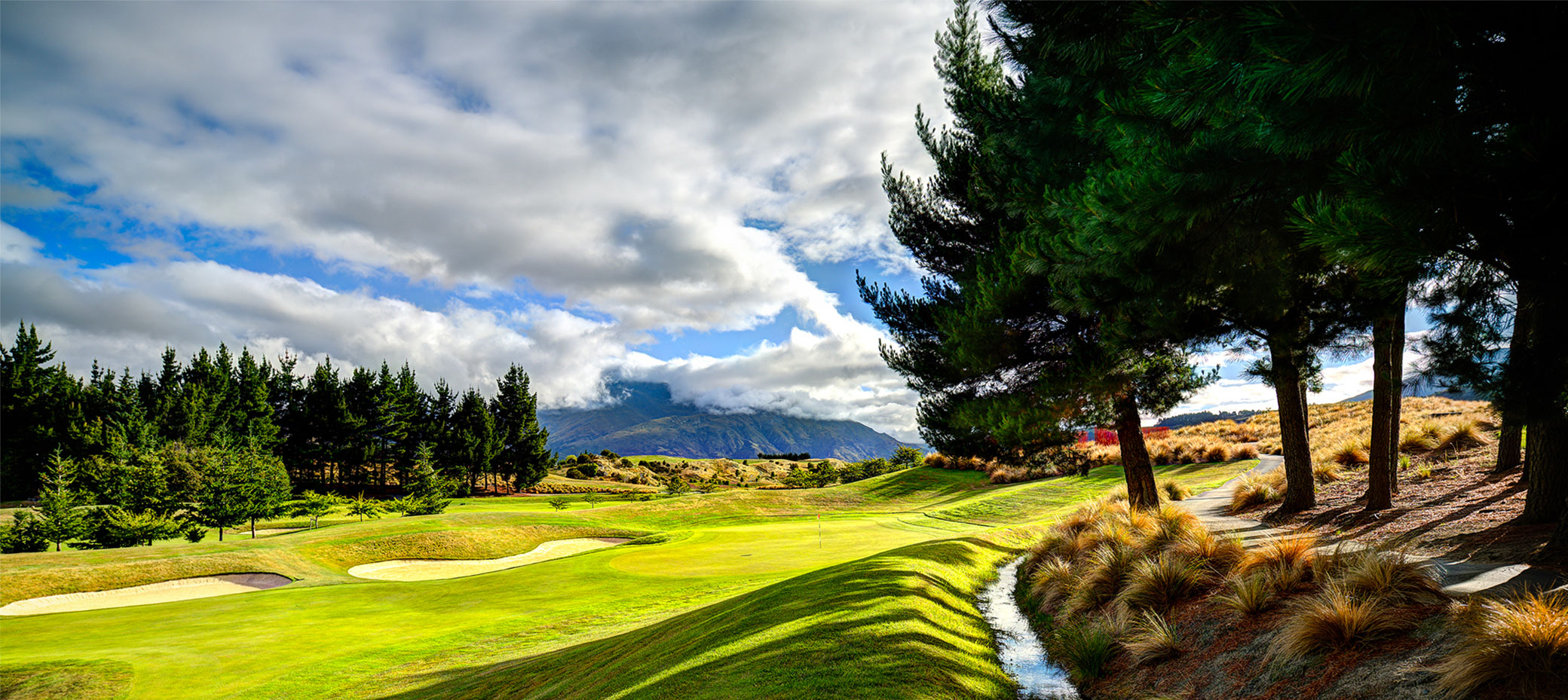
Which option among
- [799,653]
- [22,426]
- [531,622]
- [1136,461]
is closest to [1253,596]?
[799,653]

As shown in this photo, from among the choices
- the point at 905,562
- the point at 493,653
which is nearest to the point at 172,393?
the point at 493,653

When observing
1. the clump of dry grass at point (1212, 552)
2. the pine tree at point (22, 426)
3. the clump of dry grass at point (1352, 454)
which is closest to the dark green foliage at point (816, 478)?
the clump of dry grass at point (1352, 454)

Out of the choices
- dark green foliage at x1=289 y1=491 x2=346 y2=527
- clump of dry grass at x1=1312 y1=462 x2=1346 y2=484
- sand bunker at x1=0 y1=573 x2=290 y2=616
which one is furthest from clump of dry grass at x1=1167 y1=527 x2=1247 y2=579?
dark green foliage at x1=289 y1=491 x2=346 y2=527

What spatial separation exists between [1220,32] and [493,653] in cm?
1233

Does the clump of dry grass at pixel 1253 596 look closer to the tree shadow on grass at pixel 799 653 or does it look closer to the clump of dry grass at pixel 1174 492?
the tree shadow on grass at pixel 799 653

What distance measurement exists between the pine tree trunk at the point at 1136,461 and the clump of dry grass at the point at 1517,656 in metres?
11.5

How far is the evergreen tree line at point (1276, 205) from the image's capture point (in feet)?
11.9

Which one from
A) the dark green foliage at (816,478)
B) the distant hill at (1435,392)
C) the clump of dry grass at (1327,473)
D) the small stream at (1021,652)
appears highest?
the distant hill at (1435,392)

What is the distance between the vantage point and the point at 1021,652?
7.47m

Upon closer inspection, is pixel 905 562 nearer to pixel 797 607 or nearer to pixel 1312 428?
pixel 797 607

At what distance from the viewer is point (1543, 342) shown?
14.9 feet

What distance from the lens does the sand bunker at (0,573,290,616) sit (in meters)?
14.4

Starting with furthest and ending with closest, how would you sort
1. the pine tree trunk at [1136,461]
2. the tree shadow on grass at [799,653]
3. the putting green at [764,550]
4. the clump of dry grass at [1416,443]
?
1. the clump of dry grass at [1416,443]
2. the putting green at [764,550]
3. the pine tree trunk at [1136,461]
4. the tree shadow on grass at [799,653]

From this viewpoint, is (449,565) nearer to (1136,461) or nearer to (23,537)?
(23,537)
